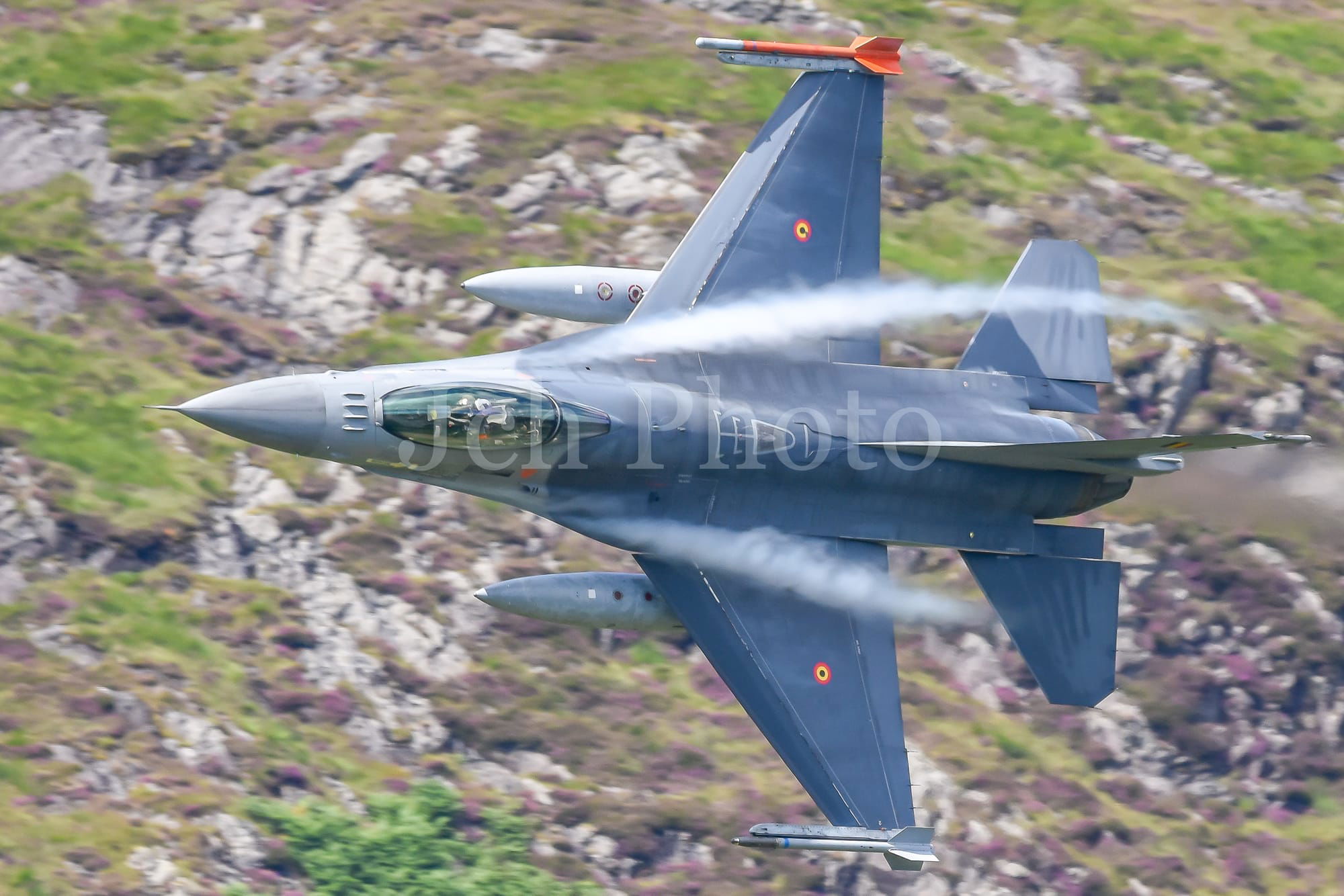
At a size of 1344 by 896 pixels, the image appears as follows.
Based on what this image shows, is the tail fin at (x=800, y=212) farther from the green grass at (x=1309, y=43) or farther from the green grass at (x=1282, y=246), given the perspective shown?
the green grass at (x=1309, y=43)

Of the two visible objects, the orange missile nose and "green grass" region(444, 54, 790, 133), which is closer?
the orange missile nose

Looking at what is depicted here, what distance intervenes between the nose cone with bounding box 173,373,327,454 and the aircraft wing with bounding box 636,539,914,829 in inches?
193

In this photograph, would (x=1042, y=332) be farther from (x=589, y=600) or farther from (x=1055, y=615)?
(x=589, y=600)

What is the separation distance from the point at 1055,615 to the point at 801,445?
456cm

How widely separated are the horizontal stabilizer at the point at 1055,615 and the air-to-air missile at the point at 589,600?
4.59 meters

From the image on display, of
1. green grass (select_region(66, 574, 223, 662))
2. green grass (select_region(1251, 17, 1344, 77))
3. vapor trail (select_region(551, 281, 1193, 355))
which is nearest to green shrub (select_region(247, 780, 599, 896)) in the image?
green grass (select_region(66, 574, 223, 662))

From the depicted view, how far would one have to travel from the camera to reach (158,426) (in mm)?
28797

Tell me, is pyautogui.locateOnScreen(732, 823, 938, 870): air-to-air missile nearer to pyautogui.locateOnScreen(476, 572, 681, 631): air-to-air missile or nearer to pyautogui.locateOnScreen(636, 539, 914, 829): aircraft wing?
pyautogui.locateOnScreen(636, 539, 914, 829): aircraft wing

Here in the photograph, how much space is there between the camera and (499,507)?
96.4ft

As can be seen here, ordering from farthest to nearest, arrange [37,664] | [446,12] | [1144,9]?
1. [1144,9]
2. [446,12]
3. [37,664]

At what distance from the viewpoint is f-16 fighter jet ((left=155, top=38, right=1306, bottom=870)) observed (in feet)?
69.1

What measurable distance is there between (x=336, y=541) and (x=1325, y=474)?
666 inches

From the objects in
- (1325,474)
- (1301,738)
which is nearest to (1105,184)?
(1325,474)

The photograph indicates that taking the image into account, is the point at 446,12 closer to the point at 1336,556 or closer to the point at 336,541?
the point at 336,541
